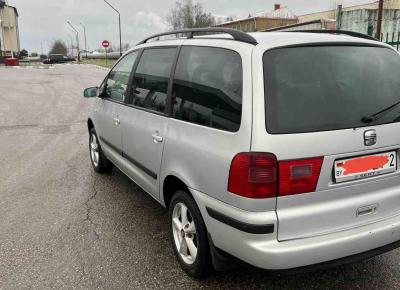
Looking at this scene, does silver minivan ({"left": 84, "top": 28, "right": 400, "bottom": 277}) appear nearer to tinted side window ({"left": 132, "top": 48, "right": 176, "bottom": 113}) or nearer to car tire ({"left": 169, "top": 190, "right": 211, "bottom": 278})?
car tire ({"left": 169, "top": 190, "right": 211, "bottom": 278})

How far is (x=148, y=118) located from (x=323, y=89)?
162 cm

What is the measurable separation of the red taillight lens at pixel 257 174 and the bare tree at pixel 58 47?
127232 millimetres

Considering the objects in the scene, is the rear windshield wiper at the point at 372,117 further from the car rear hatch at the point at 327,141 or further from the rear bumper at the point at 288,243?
the rear bumper at the point at 288,243

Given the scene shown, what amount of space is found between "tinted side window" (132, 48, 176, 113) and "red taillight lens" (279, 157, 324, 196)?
1363 millimetres

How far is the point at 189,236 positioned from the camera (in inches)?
129

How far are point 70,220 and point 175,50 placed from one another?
6.70 ft

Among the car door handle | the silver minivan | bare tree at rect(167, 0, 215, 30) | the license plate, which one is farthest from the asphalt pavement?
bare tree at rect(167, 0, 215, 30)

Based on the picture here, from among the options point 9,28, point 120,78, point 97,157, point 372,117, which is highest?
point 9,28

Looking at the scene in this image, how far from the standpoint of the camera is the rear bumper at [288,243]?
99.2 inches

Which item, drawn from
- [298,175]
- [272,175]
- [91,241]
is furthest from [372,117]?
[91,241]

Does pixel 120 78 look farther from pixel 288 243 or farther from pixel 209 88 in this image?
pixel 288 243

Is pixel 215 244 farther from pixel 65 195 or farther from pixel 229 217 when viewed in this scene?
pixel 65 195

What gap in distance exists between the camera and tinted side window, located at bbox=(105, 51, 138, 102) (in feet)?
14.9

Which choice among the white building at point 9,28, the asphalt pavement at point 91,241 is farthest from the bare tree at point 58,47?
the asphalt pavement at point 91,241
